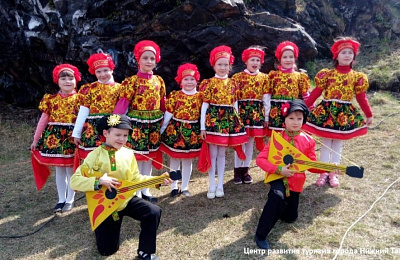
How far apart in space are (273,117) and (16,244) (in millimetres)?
3112

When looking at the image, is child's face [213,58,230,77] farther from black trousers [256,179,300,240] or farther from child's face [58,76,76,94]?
child's face [58,76,76,94]

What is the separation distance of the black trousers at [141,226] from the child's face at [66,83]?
1.66 metres

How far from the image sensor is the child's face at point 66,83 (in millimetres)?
3990

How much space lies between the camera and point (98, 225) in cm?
301

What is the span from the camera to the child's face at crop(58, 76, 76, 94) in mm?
3990

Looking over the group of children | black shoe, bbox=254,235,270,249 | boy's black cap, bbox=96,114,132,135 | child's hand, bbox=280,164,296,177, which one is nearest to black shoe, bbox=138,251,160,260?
the group of children

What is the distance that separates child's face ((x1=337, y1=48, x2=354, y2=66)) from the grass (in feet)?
4.85

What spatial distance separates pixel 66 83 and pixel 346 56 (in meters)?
3.18

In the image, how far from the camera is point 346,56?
4.12 meters

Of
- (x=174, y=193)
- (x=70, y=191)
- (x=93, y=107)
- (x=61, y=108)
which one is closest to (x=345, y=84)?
(x=174, y=193)

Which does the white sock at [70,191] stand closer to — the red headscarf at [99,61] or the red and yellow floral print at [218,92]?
the red headscarf at [99,61]

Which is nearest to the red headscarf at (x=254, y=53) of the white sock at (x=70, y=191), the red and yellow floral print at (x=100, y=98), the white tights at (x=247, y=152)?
the white tights at (x=247, y=152)

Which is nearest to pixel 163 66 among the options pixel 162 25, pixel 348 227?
pixel 162 25

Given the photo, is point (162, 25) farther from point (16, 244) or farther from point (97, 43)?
point (16, 244)
